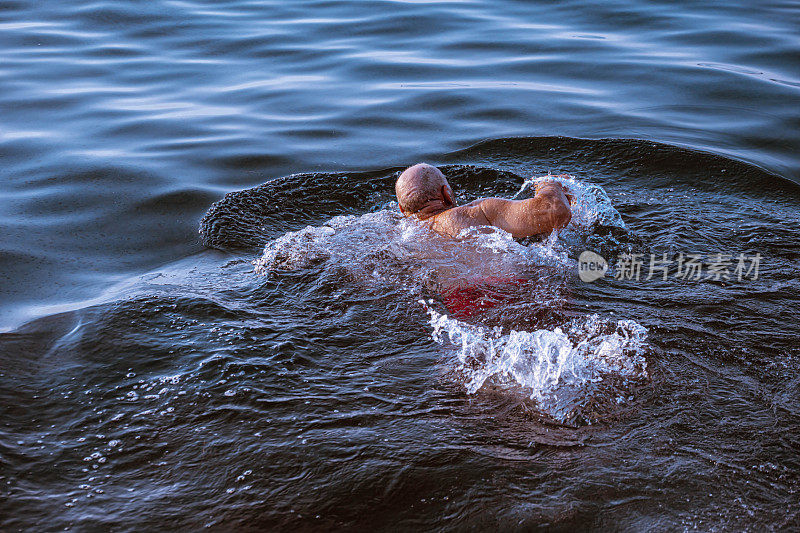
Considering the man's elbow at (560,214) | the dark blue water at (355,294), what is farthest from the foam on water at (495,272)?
the man's elbow at (560,214)

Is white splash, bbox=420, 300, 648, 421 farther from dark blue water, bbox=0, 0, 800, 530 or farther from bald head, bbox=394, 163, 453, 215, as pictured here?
bald head, bbox=394, 163, 453, 215

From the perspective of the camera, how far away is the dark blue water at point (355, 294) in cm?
283

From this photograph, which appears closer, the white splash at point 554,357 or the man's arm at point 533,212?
the white splash at point 554,357

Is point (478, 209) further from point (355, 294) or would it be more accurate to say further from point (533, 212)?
point (355, 294)

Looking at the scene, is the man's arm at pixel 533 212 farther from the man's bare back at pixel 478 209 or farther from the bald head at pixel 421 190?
the bald head at pixel 421 190

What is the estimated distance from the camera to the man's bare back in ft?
14.6

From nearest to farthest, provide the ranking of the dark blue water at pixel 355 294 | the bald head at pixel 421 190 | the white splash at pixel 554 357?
1. the dark blue water at pixel 355 294
2. the white splash at pixel 554 357
3. the bald head at pixel 421 190

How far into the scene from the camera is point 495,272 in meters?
4.27

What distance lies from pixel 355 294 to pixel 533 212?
3.95ft

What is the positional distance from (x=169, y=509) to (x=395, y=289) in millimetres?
1878

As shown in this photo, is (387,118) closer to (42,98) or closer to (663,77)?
(663,77)

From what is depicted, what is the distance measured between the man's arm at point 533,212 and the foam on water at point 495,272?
3.6 inches

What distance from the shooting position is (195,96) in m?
8.70

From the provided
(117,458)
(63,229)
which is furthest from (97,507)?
(63,229)
